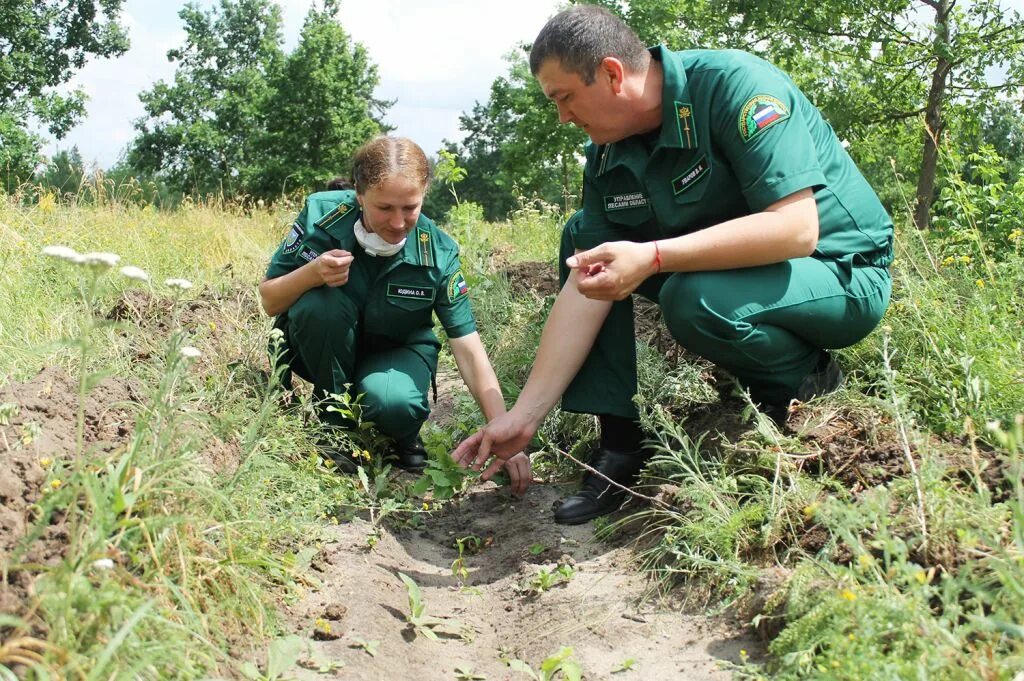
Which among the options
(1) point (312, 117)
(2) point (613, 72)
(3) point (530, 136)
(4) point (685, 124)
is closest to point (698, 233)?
(4) point (685, 124)

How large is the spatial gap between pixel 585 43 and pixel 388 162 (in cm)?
102

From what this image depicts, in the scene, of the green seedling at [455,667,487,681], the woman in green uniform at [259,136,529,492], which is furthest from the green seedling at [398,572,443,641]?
the woman in green uniform at [259,136,529,492]

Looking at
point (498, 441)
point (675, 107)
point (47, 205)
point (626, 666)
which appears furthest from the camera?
point (47, 205)

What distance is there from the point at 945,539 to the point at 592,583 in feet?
3.38

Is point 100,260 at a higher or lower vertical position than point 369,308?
higher

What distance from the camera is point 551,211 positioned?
9062 millimetres

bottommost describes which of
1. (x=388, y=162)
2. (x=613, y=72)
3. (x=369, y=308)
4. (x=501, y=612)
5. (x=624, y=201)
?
(x=501, y=612)

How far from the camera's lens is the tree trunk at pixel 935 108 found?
20.2 ft

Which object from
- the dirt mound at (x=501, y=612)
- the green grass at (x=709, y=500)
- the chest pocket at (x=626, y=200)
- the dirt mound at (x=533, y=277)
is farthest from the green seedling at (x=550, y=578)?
the dirt mound at (x=533, y=277)

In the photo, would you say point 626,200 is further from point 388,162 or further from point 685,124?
point 388,162

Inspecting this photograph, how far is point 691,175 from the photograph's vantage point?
115 inches

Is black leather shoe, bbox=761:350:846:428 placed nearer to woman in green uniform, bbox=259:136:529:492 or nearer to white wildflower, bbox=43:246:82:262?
woman in green uniform, bbox=259:136:529:492

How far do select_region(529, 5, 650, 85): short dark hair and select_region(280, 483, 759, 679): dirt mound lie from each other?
1.55 meters

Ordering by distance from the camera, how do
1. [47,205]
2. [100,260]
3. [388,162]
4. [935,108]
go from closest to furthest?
[100,260]
[388,162]
[935,108]
[47,205]
